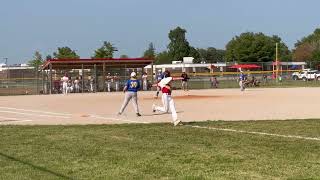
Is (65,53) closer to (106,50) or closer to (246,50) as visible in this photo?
(106,50)

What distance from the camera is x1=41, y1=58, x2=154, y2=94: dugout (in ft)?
164

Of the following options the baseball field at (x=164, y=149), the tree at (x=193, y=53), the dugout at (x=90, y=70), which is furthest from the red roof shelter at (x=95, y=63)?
the tree at (x=193, y=53)

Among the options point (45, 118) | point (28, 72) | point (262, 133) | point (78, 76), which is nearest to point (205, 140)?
point (262, 133)

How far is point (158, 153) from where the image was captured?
→ 36.3 feet

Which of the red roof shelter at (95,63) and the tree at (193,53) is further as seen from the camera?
the tree at (193,53)

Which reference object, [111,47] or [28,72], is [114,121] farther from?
[111,47]

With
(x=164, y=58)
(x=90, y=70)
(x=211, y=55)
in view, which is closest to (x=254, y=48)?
(x=164, y=58)

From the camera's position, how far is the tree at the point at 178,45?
149 metres

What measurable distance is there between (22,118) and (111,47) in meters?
71.3

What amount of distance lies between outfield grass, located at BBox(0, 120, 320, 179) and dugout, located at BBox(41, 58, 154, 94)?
34343 mm

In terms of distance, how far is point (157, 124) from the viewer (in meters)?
17.6

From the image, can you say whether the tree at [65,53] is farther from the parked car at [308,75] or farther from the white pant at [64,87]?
the white pant at [64,87]

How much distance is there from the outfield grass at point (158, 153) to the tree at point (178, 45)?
13348 cm

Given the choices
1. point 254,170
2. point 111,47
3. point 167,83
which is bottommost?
point 254,170
